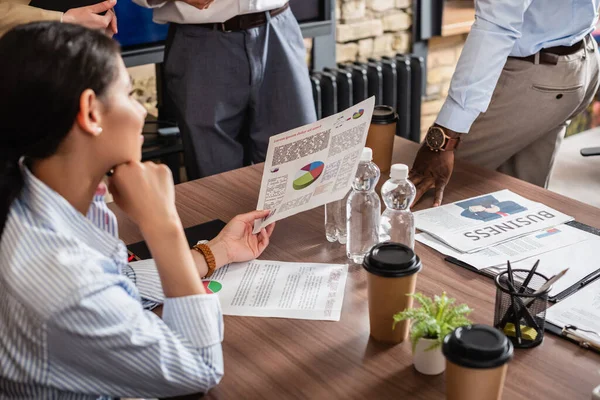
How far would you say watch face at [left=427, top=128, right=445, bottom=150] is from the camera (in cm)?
185

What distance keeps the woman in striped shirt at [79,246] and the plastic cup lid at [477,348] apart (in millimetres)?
350

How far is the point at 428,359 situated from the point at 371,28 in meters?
2.73

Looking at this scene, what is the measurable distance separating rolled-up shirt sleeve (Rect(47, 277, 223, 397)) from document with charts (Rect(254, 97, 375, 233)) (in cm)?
48

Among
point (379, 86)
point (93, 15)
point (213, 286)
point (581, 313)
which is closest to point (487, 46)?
point (581, 313)

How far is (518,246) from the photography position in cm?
152

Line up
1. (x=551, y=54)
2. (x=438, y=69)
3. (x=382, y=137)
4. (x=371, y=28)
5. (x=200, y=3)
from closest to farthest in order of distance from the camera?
(x=382, y=137) < (x=551, y=54) < (x=200, y=3) < (x=371, y=28) < (x=438, y=69)

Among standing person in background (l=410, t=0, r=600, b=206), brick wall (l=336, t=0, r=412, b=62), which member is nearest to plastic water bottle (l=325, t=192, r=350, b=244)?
standing person in background (l=410, t=0, r=600, b=206)

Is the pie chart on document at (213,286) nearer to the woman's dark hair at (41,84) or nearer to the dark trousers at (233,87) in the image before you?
the woman's dark hair at (41,84)

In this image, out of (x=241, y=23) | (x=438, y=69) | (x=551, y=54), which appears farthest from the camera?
(x=438, y=69)

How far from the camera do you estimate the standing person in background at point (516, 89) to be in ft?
6.14

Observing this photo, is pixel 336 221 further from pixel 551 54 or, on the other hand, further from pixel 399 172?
pixel 551 54

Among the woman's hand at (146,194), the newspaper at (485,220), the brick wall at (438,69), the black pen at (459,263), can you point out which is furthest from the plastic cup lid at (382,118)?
the brick wall at (438,69)

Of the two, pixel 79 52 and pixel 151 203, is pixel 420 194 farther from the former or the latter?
pixel 79 52

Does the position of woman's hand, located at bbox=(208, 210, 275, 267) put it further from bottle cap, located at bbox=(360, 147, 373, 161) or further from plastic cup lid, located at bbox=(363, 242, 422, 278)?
plastic cup lid, located at bbox=(363, 242, 422, 278)
